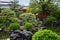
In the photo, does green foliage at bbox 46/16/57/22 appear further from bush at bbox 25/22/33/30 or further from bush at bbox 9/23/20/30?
bush at bbox 9/23/20/30

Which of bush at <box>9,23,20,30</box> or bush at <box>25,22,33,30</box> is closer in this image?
bush at <box>9,23,20,30</box>

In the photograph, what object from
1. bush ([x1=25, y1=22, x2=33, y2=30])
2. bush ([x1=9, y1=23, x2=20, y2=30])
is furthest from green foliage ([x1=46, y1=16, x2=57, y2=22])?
bush ([x1=9, y1=23, x2=20, y2=30])

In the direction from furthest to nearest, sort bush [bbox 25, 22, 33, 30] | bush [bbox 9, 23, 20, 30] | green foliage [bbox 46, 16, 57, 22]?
green foliage [bbox 46, 16, 57, 22] < bush [bbox 25, 22, 33, 30] < bush [bbox 9, 23, 20, 30]

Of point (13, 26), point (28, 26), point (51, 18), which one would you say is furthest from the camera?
point (51, 18)

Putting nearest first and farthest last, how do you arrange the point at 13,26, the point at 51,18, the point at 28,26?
1. the point at 13,26
2. the point at 28,26
3. the point at 51,18

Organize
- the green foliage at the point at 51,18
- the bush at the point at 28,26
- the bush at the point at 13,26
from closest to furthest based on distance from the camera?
1. the bush at the point at 13,26
2. the bush at the point at 28,26
3. the green foliage at the point at 51,18

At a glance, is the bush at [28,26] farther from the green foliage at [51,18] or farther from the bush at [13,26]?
the green foliage at [51,18]

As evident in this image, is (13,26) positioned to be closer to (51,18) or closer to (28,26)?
(28,26)

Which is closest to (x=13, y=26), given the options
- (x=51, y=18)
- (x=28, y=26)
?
(x=28, y=26)

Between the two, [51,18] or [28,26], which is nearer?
[28,26]

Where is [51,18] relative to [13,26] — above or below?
below

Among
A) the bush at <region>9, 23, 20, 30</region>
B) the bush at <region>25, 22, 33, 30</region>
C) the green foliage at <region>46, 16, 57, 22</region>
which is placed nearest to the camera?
the bush at <region>9, 23, 20, 30</region>

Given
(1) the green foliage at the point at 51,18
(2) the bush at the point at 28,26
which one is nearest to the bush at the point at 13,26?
(2) the bush at the point at 28,26

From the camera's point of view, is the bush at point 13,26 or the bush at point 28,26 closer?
the bush at point 13,26
